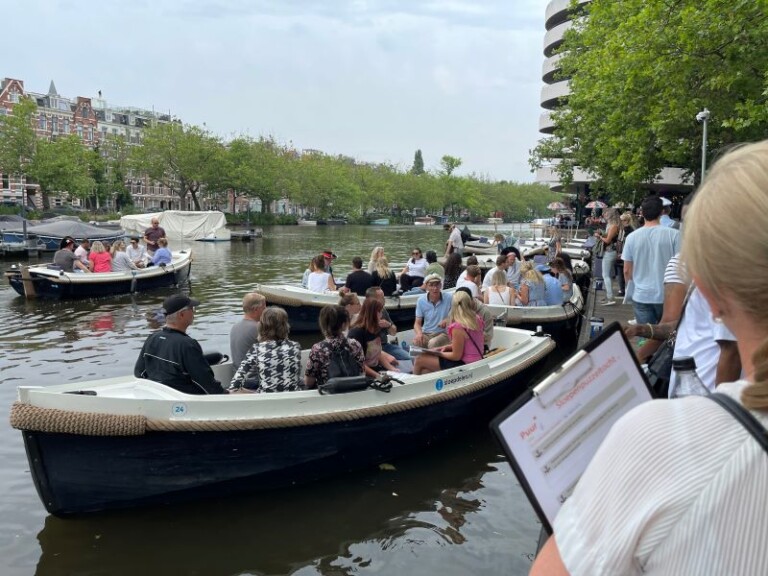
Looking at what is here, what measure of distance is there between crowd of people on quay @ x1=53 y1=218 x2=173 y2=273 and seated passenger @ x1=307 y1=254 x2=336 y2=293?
771 cm

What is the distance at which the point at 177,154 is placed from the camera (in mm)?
67812

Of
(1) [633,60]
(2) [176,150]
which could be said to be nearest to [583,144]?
(1) [633,60]

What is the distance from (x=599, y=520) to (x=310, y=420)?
15.5ft

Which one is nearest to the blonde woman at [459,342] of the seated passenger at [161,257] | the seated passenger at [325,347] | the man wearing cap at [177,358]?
the seated passenger at [325,347]

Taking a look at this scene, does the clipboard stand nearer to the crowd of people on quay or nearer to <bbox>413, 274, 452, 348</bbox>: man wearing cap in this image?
<bbox>413, 274, 452, 348</bbox>: man wearing cap

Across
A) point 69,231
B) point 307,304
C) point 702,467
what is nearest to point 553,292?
point 307,304

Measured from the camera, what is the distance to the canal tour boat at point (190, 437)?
193 inches

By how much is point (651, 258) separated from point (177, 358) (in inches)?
184

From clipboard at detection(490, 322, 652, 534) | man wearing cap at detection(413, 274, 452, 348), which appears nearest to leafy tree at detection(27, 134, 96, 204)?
man wearing cap at detection(413, 274, 452, 348)

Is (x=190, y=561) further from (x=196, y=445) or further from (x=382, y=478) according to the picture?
(x=382, y=478)

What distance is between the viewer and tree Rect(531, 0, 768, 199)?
12.1 metres

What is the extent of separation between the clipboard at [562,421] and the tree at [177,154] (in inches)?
2761

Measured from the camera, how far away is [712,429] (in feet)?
3.17

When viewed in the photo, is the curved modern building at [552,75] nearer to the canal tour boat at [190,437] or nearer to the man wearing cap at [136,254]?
the man wearing cap at [136,254]
